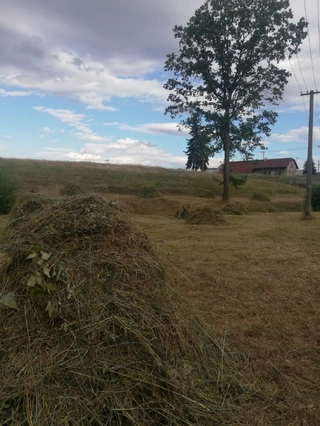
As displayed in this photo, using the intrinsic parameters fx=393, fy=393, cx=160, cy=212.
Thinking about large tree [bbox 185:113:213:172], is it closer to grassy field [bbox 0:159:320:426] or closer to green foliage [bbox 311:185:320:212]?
green foliage [bbox 311:185:320:212]

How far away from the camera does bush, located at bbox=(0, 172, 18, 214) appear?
15195 mm

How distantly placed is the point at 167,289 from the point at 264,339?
4.52 feet

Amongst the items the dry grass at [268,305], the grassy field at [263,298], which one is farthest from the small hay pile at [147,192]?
the dry grass at [268,305]

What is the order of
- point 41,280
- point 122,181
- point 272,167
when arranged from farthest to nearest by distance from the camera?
point 272,167 < point 122,181 < point 41,280

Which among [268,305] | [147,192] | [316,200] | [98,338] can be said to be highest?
[147,192]

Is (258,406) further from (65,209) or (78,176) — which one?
(78,176)

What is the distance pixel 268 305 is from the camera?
4922mm

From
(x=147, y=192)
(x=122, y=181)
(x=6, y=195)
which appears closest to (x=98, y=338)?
(x=6, y=195)

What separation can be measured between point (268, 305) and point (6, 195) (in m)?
12.8

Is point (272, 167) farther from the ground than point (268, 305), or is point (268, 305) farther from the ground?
point (272, 167)

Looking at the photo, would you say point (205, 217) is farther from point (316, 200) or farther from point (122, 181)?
point (122, 181)

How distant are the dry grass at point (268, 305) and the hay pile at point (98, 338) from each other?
389 millimetres

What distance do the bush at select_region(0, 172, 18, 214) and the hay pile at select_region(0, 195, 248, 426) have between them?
12.9 meters

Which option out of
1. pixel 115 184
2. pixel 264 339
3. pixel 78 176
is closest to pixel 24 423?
pixel 264 339
